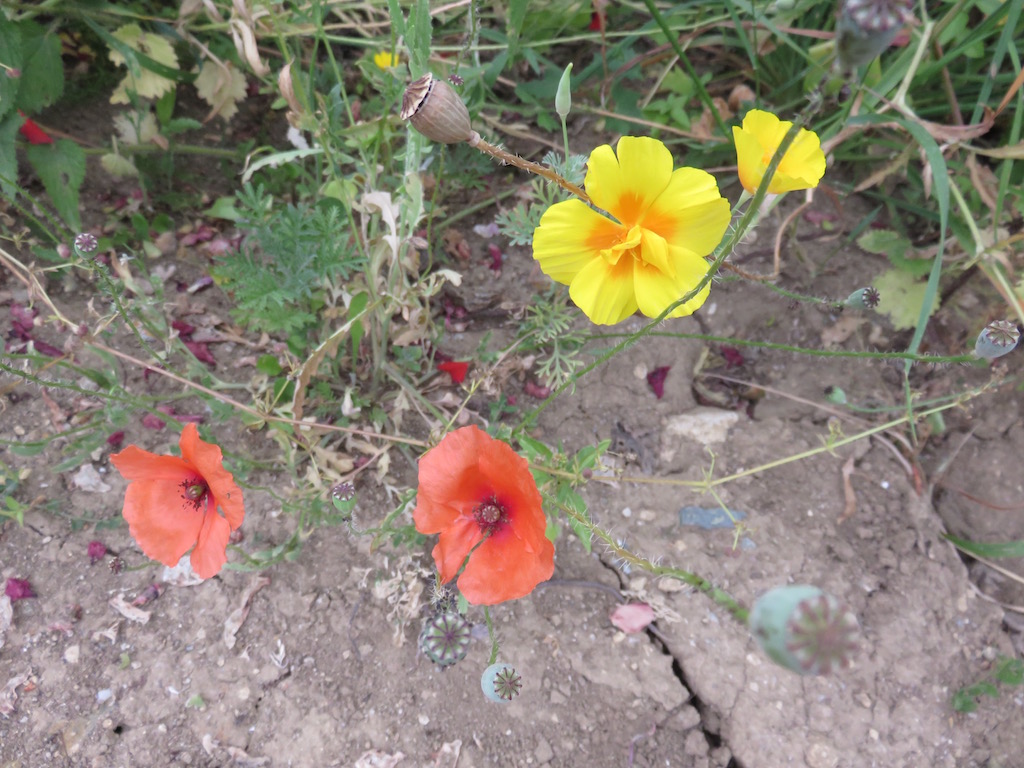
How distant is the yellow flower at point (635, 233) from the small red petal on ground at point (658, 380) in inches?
30.4

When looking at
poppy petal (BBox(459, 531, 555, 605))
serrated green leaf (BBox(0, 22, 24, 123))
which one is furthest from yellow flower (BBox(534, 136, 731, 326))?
serrated green leaf (BBox(0, 22, 24, 123))

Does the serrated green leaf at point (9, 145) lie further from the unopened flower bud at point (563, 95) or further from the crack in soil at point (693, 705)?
the crack in soil at point (693, 705)

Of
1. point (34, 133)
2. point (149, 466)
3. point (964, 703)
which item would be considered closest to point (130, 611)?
point (149, 466)

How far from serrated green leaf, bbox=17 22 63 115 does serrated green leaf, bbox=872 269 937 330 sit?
8.00ft

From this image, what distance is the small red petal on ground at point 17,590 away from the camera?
165 centimetres

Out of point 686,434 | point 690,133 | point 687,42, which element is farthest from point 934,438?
point 687,42

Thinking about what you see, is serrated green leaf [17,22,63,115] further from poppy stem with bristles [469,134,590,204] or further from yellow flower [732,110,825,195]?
yellow flower [732,110,825,195]

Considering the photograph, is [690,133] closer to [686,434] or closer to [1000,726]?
[686,434]

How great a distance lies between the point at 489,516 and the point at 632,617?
23.1 inches

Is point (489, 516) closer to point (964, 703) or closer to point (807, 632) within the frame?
point (807, 632)

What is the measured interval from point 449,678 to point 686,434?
3.03ft

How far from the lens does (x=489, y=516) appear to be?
1398 millimetres

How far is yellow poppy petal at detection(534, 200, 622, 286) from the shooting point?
4.07 feet

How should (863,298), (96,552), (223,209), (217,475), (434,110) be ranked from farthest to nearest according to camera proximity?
(223,209) → (96,552) → (863,298) → (217,475) → (434,110)
